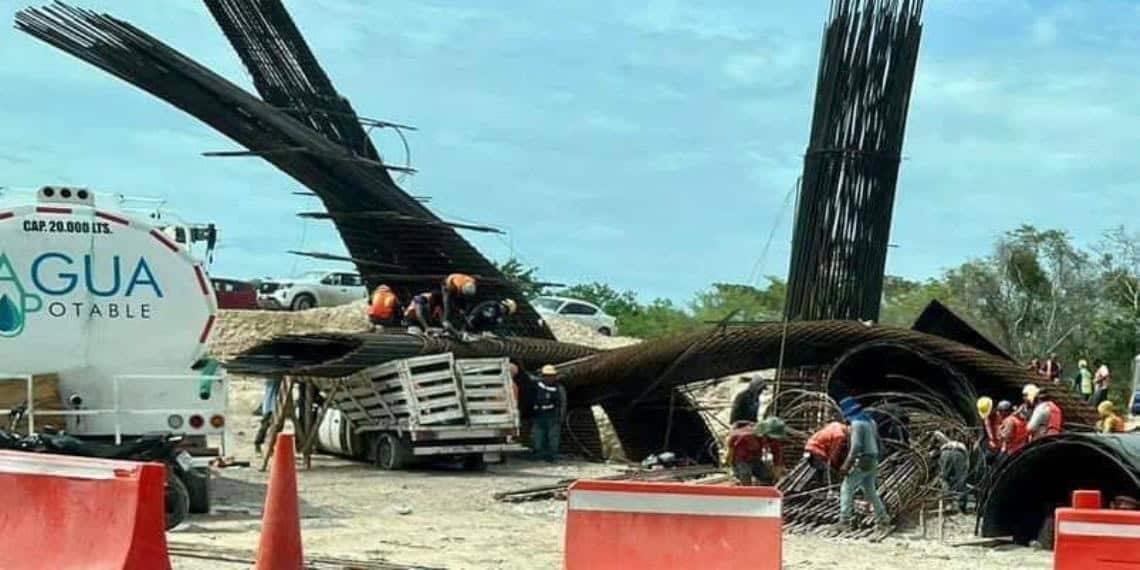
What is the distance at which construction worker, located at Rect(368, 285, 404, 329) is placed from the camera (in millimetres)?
25094

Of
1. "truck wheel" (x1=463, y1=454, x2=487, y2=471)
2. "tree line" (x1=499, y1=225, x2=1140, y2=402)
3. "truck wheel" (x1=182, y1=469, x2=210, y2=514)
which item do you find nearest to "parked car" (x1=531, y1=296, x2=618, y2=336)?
"tree line" (x1=499, y1=225, x2=1140, y2=402)

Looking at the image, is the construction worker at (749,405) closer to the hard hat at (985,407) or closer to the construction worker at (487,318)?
the construction worker at (487,318)

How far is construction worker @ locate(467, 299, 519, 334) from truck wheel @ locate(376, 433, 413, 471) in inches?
107

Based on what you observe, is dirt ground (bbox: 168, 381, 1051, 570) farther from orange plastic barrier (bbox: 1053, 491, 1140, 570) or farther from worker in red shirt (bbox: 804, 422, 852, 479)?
orange plastic barrier (bbox: 1053, 491, 1140, 570)

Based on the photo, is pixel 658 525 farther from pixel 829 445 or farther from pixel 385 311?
pixel 385 311

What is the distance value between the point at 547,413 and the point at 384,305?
10.2ft

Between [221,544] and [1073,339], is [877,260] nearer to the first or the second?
[221,544]

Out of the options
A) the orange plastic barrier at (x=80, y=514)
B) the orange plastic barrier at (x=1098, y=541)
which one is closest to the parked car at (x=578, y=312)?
the orange plastic barrier at (x=80, y=514)

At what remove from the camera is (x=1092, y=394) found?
27.9m

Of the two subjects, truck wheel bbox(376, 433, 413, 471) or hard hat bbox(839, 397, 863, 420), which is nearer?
hard hat bbox(839, 397, 863, 420)

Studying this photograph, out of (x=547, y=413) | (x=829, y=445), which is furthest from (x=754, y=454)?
(x=547, y=413)

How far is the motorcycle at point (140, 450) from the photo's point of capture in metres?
13.9

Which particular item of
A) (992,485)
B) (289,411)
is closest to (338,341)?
(289,411)

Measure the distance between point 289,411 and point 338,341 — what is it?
4.23ft
